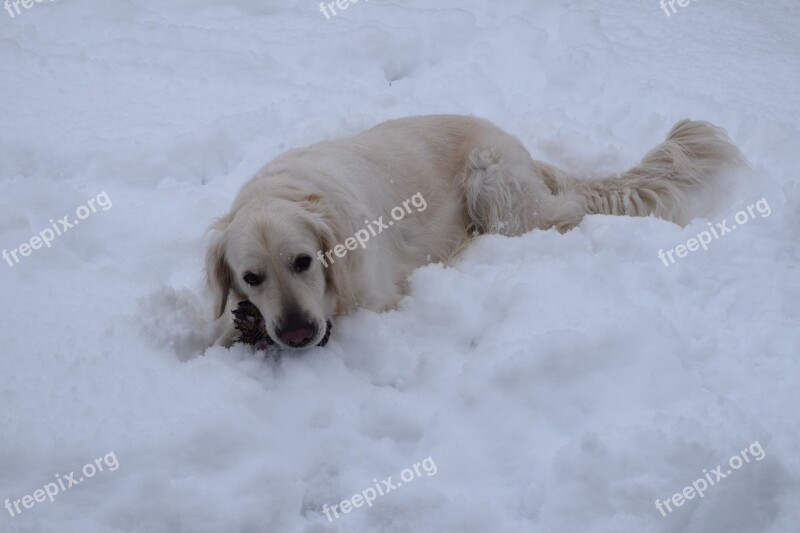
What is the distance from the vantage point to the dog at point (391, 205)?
11.0 ft

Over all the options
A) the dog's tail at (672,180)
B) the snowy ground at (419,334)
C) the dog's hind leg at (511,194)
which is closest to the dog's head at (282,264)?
the snowy ground at (419,334)

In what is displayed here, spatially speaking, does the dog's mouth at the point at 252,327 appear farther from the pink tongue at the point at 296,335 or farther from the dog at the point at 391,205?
the pink tongue at the point at 296,335

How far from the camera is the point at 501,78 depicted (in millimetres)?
6074

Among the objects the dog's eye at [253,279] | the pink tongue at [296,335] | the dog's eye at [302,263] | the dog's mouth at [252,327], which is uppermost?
the dog's eye at [302,263]

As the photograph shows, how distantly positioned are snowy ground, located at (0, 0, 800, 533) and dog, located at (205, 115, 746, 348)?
25 centimetres

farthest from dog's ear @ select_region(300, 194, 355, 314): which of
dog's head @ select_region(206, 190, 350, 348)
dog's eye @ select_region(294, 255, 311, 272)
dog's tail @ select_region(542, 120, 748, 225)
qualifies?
dog's tail @ select_region(542, 120, 748, 225)

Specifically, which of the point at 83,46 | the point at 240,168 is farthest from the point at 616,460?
the point at 83,46

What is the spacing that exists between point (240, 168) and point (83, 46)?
9.66ft

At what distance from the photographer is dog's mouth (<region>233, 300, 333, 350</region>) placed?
3429 millimetres

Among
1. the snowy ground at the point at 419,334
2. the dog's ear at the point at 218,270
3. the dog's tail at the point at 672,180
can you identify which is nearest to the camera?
the snowy ground at the point at 419,334

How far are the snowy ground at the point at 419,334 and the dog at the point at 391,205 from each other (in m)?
0.25

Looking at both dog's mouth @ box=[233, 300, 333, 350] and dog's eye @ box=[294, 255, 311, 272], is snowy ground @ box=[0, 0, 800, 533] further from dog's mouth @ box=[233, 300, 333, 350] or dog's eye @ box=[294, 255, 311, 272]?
dog's eye @ box=[294, 255, 311, 272]

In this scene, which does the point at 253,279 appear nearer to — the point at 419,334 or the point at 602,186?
the point at 419,334

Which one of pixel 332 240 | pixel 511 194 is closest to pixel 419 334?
pixel 332 240
